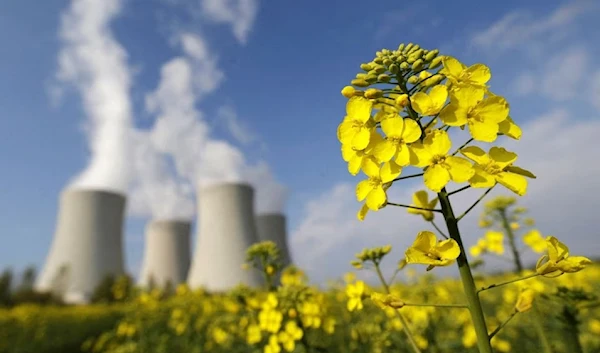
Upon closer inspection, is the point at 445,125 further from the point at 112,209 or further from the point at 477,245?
the point at 112,209

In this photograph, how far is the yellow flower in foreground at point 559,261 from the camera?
92 cm

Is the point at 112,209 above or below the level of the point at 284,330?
above

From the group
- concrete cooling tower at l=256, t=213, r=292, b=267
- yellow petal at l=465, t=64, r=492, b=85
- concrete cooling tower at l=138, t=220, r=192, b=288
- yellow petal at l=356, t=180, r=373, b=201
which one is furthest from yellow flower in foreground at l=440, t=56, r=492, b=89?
concrete cooling tower at l=138, t=220, r=192, b=288

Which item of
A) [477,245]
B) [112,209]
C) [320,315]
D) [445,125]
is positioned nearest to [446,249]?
[445,125]

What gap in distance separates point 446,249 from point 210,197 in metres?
23.1

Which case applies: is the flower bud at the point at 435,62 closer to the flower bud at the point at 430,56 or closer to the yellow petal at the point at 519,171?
the flower bud at the point at 430,56

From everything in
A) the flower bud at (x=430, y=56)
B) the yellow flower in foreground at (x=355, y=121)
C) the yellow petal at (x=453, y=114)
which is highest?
the flower bud at (x=430, y=56)

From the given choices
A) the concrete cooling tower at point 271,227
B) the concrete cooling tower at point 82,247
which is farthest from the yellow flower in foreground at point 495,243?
the concrete cooling tower at point 271,227

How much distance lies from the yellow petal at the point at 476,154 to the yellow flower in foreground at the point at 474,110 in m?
0.06

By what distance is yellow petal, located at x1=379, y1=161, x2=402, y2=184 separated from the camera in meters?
0.94

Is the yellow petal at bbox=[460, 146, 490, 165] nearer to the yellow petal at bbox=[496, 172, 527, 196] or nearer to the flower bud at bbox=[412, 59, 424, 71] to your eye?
the yellow petal at bbox=[496, 172, 527, 196]

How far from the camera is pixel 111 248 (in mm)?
22391

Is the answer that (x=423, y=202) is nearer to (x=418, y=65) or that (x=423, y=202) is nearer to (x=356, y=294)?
(x=418, y=65)

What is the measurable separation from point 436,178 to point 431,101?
0.21 meters
